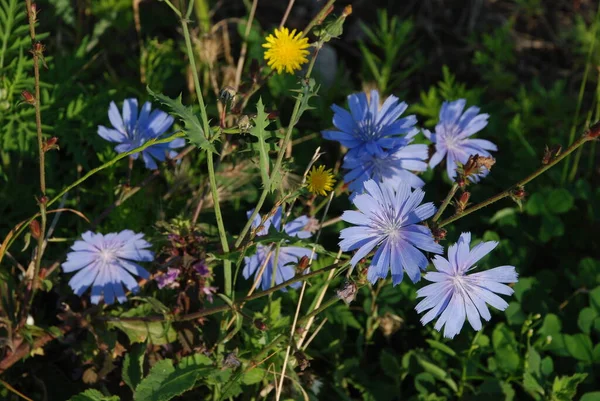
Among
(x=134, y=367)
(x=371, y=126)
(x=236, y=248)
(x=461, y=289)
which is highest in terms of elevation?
(x=371, y=126)

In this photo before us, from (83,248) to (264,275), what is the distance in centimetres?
51

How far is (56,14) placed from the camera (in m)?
2.92

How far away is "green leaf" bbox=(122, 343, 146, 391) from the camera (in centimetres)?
195

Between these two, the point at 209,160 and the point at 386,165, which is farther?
the point at 386,165

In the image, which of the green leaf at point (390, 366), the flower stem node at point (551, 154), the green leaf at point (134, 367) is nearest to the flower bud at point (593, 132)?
the flower stem node at point (551, 154)

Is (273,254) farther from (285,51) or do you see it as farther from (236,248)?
(285,51)

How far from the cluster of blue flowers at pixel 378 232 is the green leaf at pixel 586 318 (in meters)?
0.38

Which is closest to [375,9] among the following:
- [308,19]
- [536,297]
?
[308,19]

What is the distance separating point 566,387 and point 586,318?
276 mm

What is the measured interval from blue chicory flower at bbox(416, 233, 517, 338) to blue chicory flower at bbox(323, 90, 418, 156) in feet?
1.45

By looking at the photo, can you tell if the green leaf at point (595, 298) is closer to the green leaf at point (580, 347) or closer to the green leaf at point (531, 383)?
the green leaf at point (580, 347)

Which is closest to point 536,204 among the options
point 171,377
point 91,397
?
point 171,377

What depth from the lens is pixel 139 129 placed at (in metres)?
2.23

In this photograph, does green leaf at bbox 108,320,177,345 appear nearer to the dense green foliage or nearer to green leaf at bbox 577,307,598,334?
the dense green foliage
